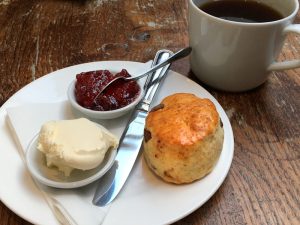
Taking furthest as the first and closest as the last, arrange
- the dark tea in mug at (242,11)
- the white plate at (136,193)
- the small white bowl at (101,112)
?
the dark tea in mug at (242,11) → the small white bowl at (101,112) → the white plate at (136,193)

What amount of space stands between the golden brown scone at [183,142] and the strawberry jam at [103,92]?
0.48ft

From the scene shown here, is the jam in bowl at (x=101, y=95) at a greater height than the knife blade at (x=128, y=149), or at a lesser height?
greater

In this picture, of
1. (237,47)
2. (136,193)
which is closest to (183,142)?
(136,193)

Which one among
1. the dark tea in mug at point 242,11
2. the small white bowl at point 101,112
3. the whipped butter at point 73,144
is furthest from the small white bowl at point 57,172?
the dark tea in mug at point 242,11

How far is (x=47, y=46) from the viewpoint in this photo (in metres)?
1.29

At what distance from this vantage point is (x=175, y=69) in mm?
1210

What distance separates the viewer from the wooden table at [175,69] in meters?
0.84

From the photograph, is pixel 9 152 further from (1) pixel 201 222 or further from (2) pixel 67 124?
(1) pixel 201 222

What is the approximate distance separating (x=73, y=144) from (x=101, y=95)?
9.0 inches

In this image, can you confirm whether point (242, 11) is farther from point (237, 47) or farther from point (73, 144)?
point (73, 144)

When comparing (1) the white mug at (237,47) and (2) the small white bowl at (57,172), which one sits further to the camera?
(1) the white mug at (237,47)

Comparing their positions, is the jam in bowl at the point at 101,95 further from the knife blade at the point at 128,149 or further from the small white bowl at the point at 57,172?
the small white bowl at the point at 57,172

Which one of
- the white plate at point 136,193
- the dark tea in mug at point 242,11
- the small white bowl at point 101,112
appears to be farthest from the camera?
the dark tea in mug at point 242,11

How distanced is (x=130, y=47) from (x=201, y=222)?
70 cm
